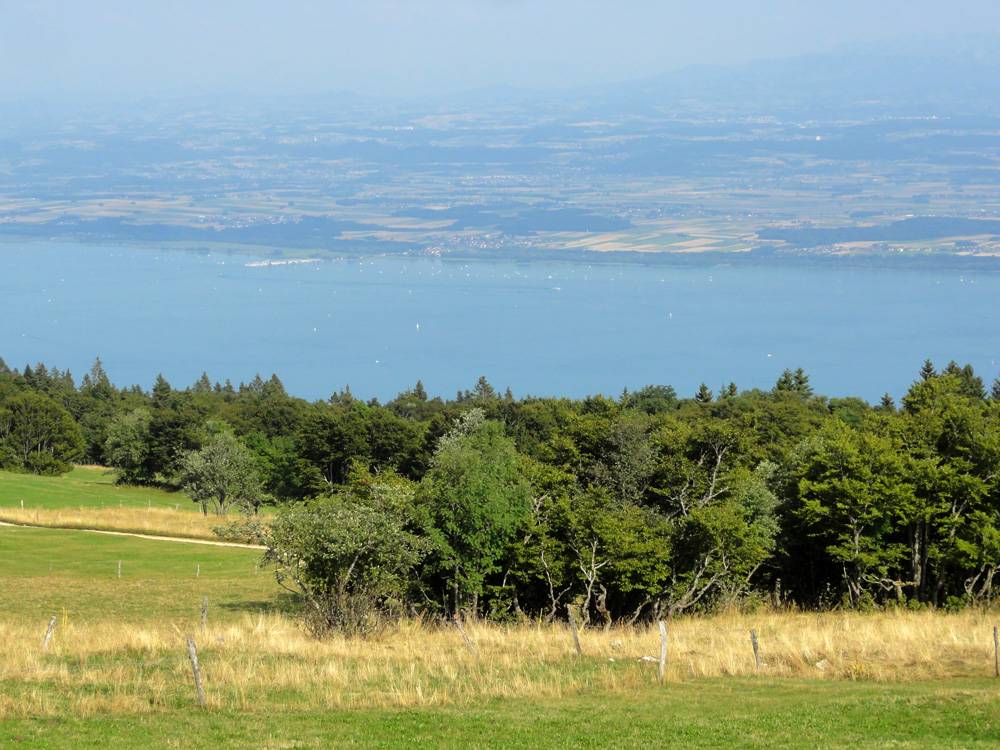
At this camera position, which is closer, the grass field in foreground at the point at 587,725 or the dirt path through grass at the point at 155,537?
the grass field in foreground at the point at 587,725

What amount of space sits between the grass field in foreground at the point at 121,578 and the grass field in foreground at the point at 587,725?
11.5m

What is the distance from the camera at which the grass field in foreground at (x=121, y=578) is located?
84.0 feet

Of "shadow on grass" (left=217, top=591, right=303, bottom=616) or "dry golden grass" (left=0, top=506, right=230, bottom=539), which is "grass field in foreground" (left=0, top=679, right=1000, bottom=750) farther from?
"dry golden grass" (left=0, top=506, right=230, bottom=539)

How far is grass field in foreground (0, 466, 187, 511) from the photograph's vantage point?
51969mm

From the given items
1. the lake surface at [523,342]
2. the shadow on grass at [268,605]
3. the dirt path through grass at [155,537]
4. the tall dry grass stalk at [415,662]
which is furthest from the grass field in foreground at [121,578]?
the lake surface at [523,342]

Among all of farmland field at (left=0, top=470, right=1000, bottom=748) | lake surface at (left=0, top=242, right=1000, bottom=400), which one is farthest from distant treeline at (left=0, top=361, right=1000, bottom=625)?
lake surface at (left=0, top=242, right=1000, bottom=400)

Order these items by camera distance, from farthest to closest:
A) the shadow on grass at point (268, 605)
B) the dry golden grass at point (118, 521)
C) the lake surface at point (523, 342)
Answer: the lake surface at point (523, 342), the dry golden grass at point (118, 521), the shadow on grass at point (268, 605)

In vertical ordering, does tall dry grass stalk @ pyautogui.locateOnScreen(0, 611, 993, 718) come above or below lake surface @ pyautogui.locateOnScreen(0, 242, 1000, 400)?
above

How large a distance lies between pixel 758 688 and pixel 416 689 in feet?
13.0

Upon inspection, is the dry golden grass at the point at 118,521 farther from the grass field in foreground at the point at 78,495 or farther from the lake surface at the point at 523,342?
the lake surface at the point at 523,342

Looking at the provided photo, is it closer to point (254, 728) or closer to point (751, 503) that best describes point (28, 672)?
point (254, 728)

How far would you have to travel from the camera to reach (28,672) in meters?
14.7

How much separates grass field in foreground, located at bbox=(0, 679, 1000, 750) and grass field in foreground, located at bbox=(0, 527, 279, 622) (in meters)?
11.5

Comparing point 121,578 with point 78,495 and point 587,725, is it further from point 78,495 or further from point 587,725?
point 78,495
